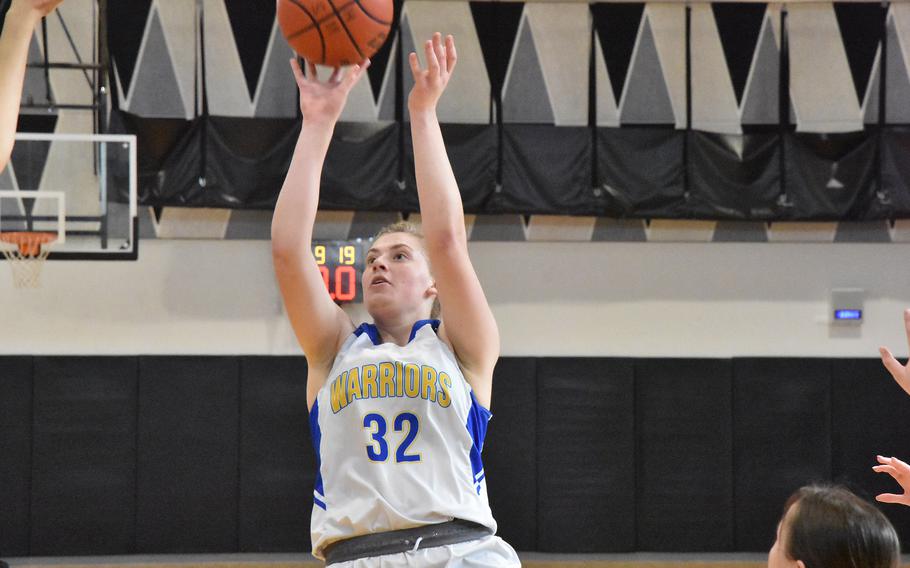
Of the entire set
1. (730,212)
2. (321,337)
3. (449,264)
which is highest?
(730,212)

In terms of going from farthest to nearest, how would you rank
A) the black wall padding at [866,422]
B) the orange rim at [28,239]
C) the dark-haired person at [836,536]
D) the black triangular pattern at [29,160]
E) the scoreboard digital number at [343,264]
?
1. the black wall padding at [866,422]
2. the scoreboard digital number at [343,264]
3. the black triangular pattern at [29,160]
4. the orange rim at [28,239]
5. the dark-haired person at [836,536]

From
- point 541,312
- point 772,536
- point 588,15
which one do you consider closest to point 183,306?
point 541,312

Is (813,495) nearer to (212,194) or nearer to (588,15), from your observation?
(212,194)

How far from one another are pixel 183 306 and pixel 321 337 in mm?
6667

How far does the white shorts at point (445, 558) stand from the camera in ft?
8.13

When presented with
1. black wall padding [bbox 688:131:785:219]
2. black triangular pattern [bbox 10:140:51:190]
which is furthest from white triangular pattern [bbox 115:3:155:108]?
black wall padding [bbox 688:131:785:219]

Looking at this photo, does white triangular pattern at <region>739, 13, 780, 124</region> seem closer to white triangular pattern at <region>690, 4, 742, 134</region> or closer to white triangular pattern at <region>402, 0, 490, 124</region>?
white triangular pattern at <region>690, 4, 742, 134</region>

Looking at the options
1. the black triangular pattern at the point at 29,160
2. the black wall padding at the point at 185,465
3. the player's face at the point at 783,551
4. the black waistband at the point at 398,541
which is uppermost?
the black triangular pattern at the point at 29,160

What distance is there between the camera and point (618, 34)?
929 cm

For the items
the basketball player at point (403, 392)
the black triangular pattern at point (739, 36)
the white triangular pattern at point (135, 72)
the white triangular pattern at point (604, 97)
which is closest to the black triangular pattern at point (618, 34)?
the white triangular pattern at point (604, 97)

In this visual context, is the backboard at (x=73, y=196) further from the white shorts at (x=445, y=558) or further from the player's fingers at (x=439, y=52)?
the white shorts at (x=445, y=558)

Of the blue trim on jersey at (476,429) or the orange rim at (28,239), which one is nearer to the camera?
the blue trim on jersey at (476,429)

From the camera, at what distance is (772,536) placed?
8.95 m

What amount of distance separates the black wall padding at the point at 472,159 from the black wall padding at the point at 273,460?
1.95 metres
